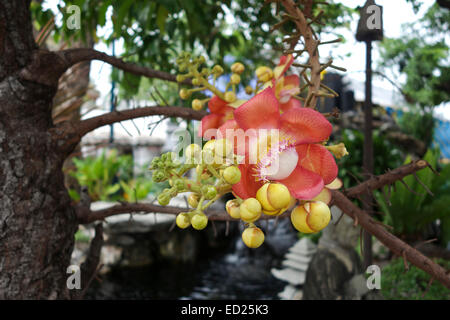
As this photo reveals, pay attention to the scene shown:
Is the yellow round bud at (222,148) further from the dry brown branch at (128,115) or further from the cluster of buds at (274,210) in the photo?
the dry brown branch at (128,115)

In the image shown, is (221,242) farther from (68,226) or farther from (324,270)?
(68,226)

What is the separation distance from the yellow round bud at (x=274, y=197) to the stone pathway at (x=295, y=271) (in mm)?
3092

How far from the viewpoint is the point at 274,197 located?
39 cm

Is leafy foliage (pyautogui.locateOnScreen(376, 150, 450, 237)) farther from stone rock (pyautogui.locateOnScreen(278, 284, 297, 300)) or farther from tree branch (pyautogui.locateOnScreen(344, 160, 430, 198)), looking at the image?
tree branch (pyautogui.locateOnScreen(344, 160, 430, 198))

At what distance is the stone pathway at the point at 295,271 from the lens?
11.1 ft

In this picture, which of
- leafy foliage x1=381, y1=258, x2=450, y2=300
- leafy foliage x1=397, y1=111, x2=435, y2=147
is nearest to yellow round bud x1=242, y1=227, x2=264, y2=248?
leafy foliage x1=381, y1=258, x2=450, y2=300

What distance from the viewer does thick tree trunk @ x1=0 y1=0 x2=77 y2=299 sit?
876 mm

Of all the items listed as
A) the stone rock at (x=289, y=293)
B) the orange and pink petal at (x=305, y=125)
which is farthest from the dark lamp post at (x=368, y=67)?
the stone rock at (x=289, y=293)

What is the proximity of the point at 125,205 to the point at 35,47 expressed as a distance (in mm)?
546

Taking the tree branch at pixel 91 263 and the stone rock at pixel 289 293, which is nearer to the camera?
the tree branch at pixel 91 263

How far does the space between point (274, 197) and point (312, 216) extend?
0.07 m

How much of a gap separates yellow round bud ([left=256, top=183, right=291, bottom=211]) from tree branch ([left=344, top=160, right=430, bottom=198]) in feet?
1.48

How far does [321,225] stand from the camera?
0.42 metres
